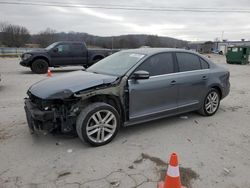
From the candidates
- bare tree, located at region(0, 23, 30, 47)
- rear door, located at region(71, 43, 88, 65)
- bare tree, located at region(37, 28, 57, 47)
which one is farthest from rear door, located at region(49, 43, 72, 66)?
bare tree, located at region(0, 23, 30, 47)

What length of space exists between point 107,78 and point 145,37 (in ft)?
165

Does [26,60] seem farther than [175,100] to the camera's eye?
Yes

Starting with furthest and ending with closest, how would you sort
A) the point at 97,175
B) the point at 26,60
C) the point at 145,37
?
the point at 145,37
the point at 26,60
the point at 97,175

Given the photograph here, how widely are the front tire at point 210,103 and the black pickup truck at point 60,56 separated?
10157mm

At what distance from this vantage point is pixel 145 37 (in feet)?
173

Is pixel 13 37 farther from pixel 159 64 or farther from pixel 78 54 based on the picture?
pixel 159 64

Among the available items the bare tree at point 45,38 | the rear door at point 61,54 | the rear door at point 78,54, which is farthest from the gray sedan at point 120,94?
the bare tree at point 45,38

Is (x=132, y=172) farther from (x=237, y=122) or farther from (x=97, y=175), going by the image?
(x=237, y=122)

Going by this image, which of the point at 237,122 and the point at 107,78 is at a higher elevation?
the point at 107,78

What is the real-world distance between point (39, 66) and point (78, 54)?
7.68ft

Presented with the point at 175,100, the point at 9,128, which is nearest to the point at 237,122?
the point at 175,100

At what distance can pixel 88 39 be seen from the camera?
39.0 meters

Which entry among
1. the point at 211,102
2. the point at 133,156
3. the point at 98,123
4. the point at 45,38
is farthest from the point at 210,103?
the point at 45,38

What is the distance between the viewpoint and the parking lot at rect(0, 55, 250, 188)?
308 cm
